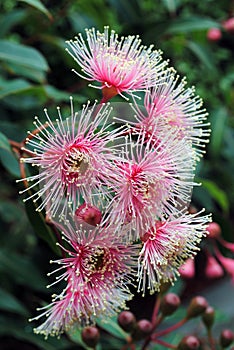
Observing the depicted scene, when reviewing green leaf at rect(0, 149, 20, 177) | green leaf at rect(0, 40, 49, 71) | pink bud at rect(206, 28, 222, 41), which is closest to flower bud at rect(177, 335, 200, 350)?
green leaf at rect(0, 149, 20, 177)

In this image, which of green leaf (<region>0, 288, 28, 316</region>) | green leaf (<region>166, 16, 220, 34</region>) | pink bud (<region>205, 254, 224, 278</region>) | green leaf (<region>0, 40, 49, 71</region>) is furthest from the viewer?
pink bud (<region>205, 254, 224, 278</region>)

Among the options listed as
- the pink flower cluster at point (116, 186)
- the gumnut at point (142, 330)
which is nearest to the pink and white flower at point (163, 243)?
the pink flower cluster at point (116, 186)

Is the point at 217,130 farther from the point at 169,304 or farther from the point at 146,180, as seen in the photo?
the point at 146,180

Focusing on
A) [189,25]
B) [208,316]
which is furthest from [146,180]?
[189,25]

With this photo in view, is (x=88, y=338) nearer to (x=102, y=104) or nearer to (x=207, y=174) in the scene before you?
(x=102, y=104)

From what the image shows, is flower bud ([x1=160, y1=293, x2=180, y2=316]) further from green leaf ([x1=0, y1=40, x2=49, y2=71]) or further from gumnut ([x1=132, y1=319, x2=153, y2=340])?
green leaf ([x1=0, y1=40, x2=49, y2=71])

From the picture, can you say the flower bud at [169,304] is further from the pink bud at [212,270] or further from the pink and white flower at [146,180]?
the pink bud at [212,270]

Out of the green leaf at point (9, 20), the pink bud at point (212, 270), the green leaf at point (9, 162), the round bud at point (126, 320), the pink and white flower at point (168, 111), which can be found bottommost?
the pink bud at point (212, 270)

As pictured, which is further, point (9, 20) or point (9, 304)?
point (9, 20)
